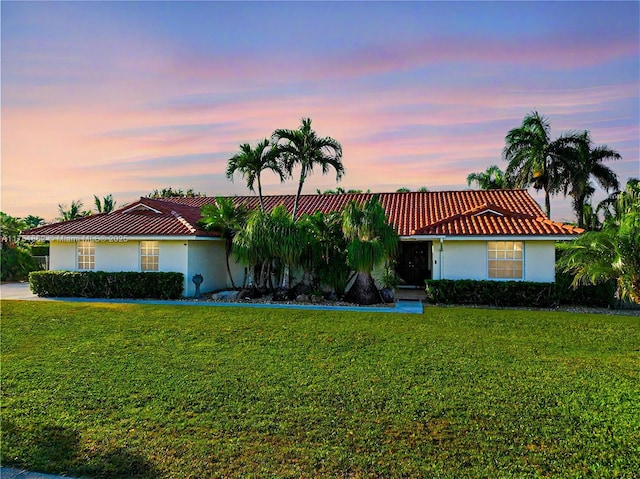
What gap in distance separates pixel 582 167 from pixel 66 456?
1438 inches

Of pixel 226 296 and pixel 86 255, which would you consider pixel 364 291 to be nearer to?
pixel 226 296

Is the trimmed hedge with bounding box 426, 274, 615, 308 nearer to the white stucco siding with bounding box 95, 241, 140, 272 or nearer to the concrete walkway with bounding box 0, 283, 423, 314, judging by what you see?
the concrete walkway with bounding box 0, 283, 423, 314

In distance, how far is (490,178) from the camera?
36594mm

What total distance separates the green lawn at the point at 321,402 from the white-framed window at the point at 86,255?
9004mm

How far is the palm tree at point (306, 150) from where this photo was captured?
19.2m

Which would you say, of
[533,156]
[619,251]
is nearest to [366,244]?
[619,251]

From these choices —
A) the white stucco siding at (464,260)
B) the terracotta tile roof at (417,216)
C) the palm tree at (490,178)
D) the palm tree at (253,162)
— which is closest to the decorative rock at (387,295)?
the white stucco siding at (464,260)

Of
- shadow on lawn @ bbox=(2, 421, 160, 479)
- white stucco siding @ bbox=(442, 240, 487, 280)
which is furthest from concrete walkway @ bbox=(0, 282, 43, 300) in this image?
white stucco siding @ bbox=(442, 240, 487, 280)

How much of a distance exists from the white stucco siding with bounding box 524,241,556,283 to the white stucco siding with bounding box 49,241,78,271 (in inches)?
837

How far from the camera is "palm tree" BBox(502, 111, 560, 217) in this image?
31.7 metres

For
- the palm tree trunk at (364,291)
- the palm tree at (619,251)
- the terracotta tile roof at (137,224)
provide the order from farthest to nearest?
the terracotta tile roof at (137,224) → the palm tree trunk at (364,291) → the palm tree at (619,251)

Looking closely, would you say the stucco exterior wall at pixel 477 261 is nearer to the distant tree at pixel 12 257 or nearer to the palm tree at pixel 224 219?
the palm tree at pixel 224 219

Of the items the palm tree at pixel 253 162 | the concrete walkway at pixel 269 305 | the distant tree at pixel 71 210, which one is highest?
the palm tree at pixel 253 162

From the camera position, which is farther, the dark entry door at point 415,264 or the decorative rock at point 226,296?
the dark entry door at point 415,264
